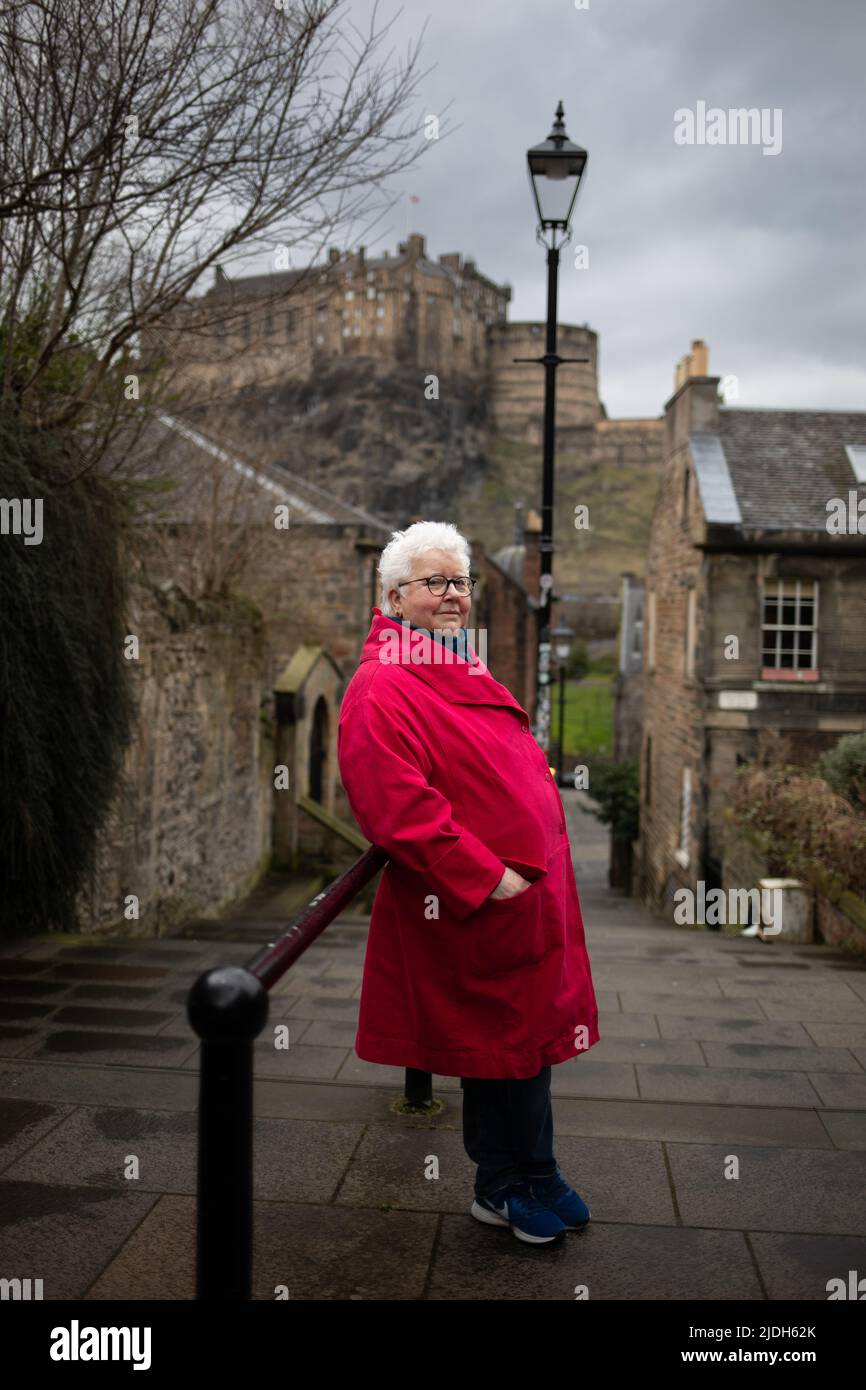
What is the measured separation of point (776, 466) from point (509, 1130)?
17369mm

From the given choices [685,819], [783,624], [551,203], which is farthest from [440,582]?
[685,819]

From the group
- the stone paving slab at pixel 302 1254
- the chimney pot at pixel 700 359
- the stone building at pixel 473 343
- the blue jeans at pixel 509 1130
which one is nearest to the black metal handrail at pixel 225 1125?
the stone paving slab at pixel 302 1254

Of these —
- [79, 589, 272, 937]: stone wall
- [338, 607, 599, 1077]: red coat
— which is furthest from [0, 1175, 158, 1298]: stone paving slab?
[79, 589, 272, 937]: stone wall

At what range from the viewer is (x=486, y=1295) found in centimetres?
261

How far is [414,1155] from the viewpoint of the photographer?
335cm

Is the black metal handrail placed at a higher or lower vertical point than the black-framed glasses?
lower

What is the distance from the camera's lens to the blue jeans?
9.41 feet

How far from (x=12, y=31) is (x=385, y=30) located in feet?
7.16

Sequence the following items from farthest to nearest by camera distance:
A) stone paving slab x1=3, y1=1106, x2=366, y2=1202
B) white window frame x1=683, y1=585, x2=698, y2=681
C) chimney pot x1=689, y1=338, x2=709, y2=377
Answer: chimney pot x1=689, y1=338, x2=709, y2=377 → white window frame x1=683, y1=585, x2=698, y2=681 → stone paving slab x1=3, y1=1106, x2=366, y2=1202

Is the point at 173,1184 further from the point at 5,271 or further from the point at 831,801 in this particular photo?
the point at 831,801

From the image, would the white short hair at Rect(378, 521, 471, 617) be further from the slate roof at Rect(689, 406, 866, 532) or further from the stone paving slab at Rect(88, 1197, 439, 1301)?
the slate roof at Rect(689, 406, 866, 532)

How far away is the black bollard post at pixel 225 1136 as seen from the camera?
1.83 metres

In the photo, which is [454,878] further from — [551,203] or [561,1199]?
[551,203]
